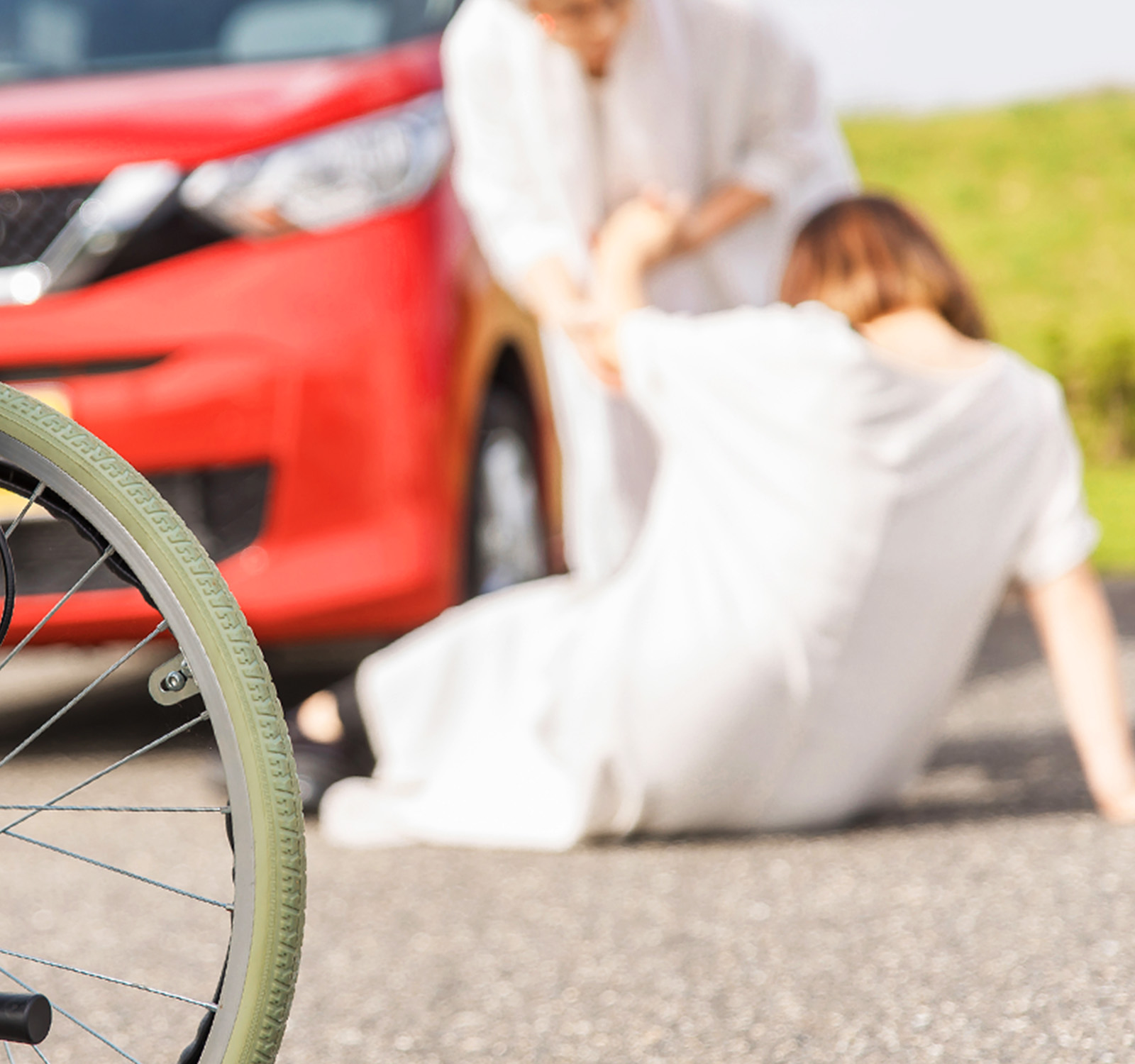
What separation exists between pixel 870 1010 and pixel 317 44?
8.74ft

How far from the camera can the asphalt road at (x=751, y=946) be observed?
222 cm

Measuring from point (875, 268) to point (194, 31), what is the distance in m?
1.95

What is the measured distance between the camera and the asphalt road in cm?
222

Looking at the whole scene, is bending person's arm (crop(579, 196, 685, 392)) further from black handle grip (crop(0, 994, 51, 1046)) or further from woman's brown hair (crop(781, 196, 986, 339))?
black handle grip (crop(0, 994, 51, 1046))

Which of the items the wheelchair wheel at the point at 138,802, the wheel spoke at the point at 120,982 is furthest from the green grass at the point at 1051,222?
the wheel spoke at the point at 120,982

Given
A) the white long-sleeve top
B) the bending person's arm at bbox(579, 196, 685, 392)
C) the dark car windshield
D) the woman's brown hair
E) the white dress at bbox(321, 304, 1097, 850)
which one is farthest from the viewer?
the dark car windshield

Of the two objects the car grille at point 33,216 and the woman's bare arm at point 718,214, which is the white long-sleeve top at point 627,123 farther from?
the car grille at point 33,216

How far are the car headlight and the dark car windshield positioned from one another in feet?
1.40

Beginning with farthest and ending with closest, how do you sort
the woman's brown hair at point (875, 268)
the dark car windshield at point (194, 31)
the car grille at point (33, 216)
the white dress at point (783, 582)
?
the dark car windshield at point (194, 31)
the car grille at point (33, 216)
the woman's brown hair at point (875, 268)
the white dress at point (783, 582)

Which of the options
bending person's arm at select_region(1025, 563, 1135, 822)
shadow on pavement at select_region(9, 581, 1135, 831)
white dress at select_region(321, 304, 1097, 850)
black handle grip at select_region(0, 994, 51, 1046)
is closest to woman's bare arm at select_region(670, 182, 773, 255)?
white dress at select_region(321, 304, 1097, 850)

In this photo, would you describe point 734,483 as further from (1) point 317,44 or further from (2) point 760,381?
(1) point 317,44

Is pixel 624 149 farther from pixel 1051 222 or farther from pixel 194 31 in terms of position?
pixel 1051 222

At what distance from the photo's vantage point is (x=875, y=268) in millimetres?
3145

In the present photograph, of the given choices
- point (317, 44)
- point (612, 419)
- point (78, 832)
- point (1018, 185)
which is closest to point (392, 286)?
point (612, 419)
